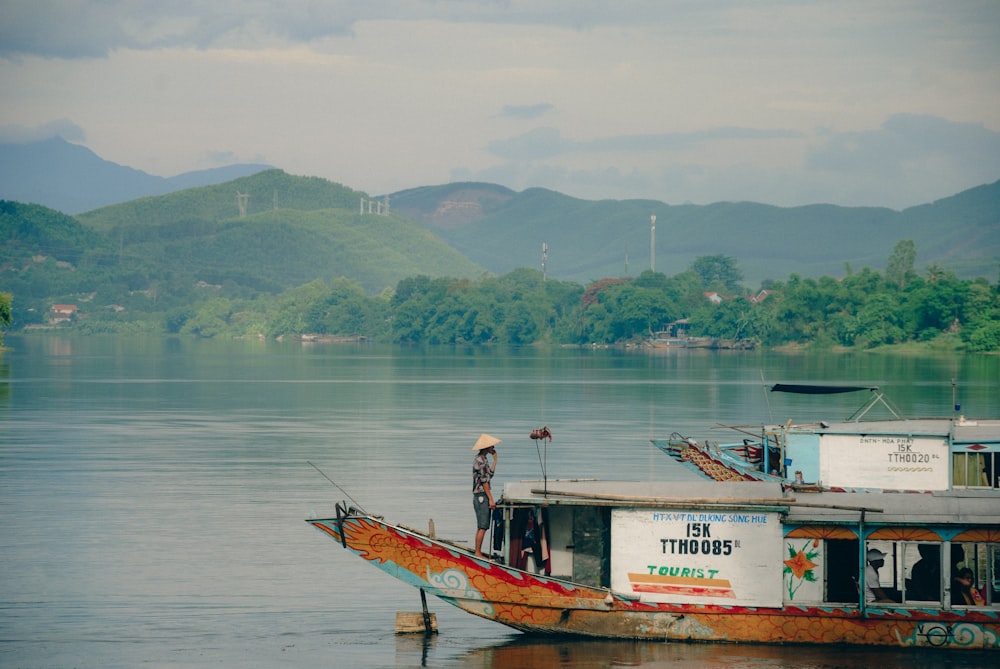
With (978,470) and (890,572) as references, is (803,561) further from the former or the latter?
(978,470)

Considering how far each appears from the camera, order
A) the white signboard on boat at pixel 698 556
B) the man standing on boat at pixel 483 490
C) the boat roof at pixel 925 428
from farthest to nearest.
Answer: the boat roof at pixel 925 428
the man standing on boat at pixel 483 490
the white signboard on boat at pixel 698 556

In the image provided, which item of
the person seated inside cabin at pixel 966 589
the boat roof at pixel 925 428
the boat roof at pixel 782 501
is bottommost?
the person seated inside cabin at pixel 966 589

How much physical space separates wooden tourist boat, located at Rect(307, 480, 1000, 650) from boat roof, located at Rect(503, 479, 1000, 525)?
26 millimetres

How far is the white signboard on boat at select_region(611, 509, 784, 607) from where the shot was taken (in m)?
18.3

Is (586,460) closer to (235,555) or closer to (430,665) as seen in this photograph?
(235,555)

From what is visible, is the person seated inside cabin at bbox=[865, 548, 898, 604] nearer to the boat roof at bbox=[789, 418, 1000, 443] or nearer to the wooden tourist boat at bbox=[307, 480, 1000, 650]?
the wooden tourist boat at bbox=[307, 480, 1000, 650]

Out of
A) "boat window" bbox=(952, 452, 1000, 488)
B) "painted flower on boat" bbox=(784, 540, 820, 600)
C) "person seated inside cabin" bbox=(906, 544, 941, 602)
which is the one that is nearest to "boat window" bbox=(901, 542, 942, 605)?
"person seated inside cabin" bbox=(906, 544, 941, 602)

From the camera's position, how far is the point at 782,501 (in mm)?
18234

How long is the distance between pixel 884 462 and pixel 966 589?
8209 millimetres

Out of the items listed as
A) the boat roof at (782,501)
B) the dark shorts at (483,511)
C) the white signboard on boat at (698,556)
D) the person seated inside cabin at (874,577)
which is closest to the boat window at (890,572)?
the person seated inside cabin at (874,577)

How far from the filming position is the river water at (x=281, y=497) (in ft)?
62.9

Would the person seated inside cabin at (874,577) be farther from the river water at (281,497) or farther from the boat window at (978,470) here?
the boat window at (978,470)

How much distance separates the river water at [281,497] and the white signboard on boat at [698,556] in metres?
0.76

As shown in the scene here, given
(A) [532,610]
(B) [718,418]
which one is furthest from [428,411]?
(A) [532,610]
